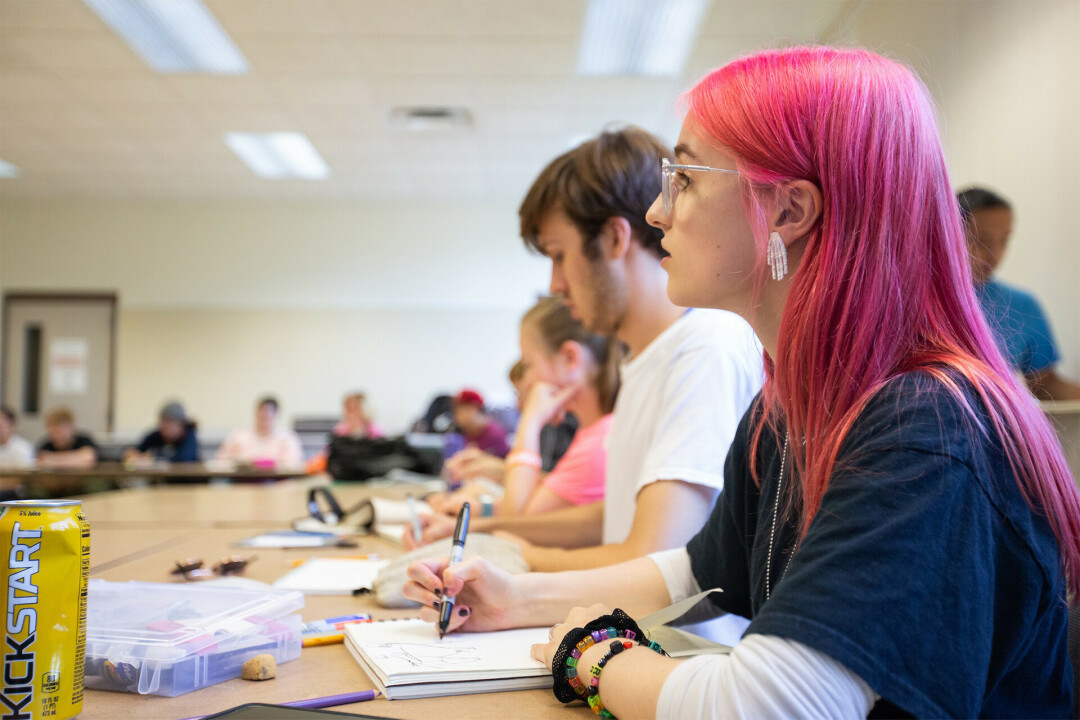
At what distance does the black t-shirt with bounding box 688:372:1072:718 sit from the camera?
1.79 ft

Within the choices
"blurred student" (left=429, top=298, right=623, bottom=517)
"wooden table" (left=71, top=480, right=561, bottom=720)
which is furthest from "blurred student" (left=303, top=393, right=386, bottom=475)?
"blurred student" (left=429, top=298, right=623, bottom=517)

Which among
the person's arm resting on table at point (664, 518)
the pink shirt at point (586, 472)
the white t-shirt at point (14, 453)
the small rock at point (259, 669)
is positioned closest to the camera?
the small rock at point (259, 669)

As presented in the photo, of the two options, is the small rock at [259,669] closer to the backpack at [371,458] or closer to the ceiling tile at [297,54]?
the backpack at [371,458]

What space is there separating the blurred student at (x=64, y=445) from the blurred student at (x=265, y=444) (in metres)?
1.02

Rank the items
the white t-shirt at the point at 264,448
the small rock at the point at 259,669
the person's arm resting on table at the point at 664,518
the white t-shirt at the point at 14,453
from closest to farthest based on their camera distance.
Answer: the small rock at the point at 259,669, the person's arm resting on table at the point at 664,518, the white t-shirt at the point at 14,453, the white t-shirt at the point at 264,448

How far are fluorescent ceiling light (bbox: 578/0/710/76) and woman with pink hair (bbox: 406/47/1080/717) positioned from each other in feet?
12.3

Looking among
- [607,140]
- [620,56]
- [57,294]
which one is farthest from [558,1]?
[57,294]

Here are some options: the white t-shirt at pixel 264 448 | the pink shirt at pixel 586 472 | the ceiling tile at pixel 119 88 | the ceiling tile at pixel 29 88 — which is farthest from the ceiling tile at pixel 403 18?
the white t-shirt at pixel 264 448

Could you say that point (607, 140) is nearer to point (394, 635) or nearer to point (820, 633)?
point (394, 635)

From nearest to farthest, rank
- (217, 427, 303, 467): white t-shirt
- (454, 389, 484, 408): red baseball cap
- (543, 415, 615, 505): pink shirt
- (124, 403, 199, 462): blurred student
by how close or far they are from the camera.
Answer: (543, 415, 615, 505): pink shirt → (454, 389, 484, 408): red baseball cap → (124, 403, 199, 462): blurred student → (217, 427, 303, 467): white t-shirt

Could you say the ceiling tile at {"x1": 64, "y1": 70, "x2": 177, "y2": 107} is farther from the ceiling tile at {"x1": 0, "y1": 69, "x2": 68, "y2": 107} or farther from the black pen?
the black pen

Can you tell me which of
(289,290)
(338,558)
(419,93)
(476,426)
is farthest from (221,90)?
(338,558)

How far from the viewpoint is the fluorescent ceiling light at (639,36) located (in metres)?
4.25

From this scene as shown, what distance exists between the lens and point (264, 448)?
6.69 metres
